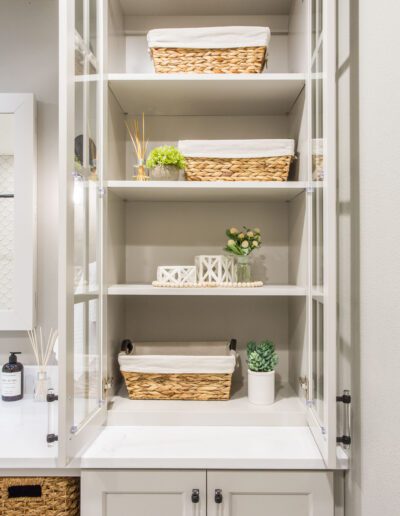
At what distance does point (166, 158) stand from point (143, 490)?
1038 millimetres

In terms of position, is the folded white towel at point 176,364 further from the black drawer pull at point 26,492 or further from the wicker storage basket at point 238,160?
the wicker storage basket at point 238,160

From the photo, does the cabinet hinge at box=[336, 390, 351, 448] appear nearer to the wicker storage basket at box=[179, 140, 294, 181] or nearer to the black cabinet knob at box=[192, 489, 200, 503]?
the black cabinet knob at box=[192, 489, 200, 503]

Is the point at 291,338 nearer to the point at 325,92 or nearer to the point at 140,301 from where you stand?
the point at 140,301

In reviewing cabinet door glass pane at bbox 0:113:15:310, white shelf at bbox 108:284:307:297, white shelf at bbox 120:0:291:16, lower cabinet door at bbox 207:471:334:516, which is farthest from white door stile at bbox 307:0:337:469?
cabinet door glass pane at bbox 0:113:15:310

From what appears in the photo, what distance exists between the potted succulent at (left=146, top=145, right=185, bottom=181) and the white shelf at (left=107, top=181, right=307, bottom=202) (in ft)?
0.17

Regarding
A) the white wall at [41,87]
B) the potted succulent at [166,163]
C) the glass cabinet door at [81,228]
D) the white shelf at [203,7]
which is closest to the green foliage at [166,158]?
the potted succulent at [166,163]

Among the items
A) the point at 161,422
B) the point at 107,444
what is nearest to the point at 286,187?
the point at 161,422

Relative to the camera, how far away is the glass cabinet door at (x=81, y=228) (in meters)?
1.21

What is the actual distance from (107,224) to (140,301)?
1.46 ft

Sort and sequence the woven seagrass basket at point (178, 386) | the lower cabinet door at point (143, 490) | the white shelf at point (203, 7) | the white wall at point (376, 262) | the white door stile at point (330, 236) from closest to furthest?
the white wall at point (376, 262) → the white door stile at point (330, 236) → the lower cabinet door at point (143, 490) → the woven seagrass basket at point (178, 386) → the white shelf at point (203, 7)

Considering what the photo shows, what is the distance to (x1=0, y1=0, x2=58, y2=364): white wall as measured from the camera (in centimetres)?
190

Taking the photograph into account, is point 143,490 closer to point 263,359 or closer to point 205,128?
point 263,359

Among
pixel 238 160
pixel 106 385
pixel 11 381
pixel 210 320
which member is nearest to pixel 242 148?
pixel 238 160

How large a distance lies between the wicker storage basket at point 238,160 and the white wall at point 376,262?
1.04 ft
